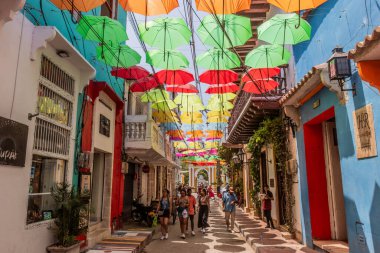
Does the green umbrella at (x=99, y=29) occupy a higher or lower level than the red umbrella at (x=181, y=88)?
higher

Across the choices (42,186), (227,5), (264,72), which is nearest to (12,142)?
(42,186)

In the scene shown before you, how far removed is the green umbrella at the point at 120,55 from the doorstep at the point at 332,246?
7.82 metres

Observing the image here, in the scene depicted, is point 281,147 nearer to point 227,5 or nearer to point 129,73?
point 129,73

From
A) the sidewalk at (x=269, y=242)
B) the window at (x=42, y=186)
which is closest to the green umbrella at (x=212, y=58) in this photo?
the window at (x=42, y=186)

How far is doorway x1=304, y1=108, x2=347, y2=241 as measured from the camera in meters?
9.06

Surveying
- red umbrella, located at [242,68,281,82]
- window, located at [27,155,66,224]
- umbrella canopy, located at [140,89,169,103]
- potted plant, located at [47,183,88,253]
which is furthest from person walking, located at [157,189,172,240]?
red umbrella, located at [242,68,281,82]

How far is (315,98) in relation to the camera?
866 centimetres

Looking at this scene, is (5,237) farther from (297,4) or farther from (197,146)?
(197,146)

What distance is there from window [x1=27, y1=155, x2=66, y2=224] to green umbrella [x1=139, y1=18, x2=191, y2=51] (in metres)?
4.12

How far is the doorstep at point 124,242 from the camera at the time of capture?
8.83m

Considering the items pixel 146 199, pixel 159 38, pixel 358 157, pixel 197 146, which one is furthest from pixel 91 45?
pixel 197 146

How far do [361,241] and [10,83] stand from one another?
7.54 metres

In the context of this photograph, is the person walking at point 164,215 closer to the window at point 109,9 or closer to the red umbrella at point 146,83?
the red umbrella at point 146,83

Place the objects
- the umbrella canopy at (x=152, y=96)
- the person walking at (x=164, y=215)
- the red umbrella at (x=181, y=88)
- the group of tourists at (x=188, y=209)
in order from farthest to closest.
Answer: the umbrella canopy at (x=152, y=96)
the red umbrella at (x=181, y=88)
the group of tourists at (x=188, y=209)
the person walking at (x=164, y=215)
